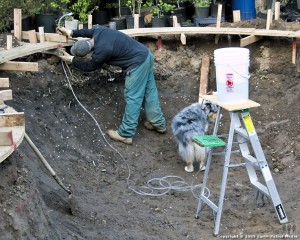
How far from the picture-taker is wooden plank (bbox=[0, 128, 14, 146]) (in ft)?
21.0

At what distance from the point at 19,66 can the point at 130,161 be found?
7.16ft

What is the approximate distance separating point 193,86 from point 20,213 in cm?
594

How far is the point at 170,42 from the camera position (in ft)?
39.5

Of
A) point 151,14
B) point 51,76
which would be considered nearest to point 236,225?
point 51,76

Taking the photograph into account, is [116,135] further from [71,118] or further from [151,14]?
[151,14]

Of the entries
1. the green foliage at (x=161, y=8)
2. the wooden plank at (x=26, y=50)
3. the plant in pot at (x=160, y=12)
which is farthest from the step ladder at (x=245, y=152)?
the green foliage at (x=161, y=8)

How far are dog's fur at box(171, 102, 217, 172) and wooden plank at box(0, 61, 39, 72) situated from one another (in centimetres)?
219

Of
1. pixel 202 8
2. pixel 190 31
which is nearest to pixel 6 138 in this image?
pixel 190 31

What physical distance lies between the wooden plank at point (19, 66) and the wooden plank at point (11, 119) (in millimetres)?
2405

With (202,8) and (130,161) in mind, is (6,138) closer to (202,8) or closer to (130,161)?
(130,161)

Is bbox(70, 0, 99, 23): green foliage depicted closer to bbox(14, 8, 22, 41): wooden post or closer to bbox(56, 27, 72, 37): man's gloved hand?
bbox(14, 8, 22, 41): wooden post

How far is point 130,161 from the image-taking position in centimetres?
1002

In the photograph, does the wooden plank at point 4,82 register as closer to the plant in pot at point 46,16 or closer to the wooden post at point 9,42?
the wooden post at point 9,42

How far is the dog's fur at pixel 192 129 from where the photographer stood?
9.47m
